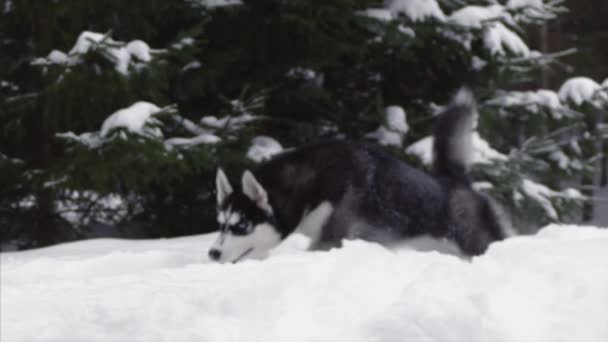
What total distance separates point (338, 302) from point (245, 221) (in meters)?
2.19

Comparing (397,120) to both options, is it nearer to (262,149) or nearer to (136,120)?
(262,149)

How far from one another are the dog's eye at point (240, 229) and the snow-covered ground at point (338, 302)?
1.15 m

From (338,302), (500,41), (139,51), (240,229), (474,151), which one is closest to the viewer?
(338,302)

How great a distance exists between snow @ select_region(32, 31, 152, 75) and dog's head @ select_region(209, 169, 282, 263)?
6.65 ft

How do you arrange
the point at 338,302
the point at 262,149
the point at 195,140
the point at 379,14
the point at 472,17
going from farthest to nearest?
the point at 472,17
the point at 379,14
the point at 262,149
the point at 195,140
the point at 338,302

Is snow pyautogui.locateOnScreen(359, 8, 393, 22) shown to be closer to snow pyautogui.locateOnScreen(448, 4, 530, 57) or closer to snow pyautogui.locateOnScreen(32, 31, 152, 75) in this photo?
snow pyautogui.locateOnScreen(448, 4, 530, 57)

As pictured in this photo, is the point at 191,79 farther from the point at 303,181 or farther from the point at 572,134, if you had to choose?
the point at 572,134

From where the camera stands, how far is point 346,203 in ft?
16.3

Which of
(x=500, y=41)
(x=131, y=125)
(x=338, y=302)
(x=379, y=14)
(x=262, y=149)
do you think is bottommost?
(x=262, y=149)

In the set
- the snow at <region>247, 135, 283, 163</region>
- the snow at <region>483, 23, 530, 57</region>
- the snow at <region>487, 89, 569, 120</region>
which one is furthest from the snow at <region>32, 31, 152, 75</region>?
the snow at <region>487, 89, 569, 120</region>

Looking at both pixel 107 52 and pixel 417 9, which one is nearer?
pixel 107 52

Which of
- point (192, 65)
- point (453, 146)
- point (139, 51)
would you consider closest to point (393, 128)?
point (192, 65)

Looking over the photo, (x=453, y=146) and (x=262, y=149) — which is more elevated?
(x=453, y=146)

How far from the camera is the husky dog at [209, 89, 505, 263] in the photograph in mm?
4961
